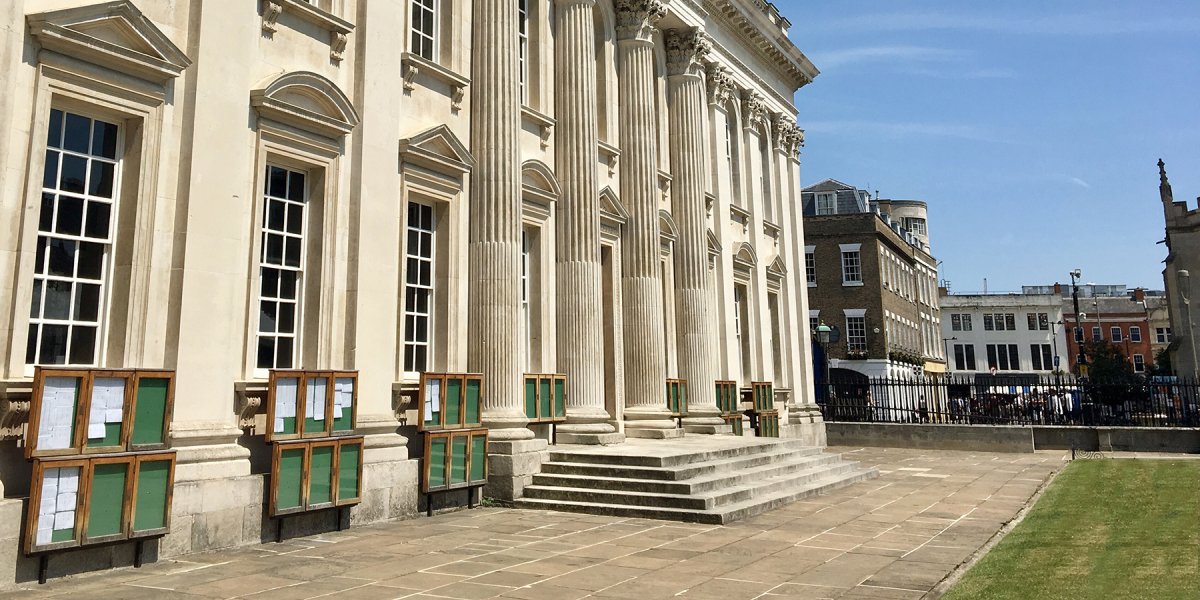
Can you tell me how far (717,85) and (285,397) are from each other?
59.6 ft

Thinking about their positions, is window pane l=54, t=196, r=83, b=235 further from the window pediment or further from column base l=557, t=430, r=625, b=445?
column base l=557, t=430, r=625, b=445

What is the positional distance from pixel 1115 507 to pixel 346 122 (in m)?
12.9

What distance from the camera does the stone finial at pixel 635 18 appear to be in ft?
65.2

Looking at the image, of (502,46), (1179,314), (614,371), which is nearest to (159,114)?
(502,46)

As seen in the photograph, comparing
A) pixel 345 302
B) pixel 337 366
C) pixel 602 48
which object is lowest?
pixel 337 366

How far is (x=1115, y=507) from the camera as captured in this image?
486 inches

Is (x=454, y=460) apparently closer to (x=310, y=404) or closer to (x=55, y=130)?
(x=310, y=404)

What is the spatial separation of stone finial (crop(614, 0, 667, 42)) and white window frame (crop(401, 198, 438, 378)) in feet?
28.7

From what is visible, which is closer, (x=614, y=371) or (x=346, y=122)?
(x=346, y=122)

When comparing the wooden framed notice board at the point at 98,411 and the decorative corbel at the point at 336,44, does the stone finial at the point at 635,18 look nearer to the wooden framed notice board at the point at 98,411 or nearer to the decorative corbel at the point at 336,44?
the decorative corbel at the point at 336,44

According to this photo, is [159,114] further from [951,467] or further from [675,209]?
[951,467]

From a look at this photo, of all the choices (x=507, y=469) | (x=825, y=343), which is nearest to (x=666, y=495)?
(x=507, y=469)

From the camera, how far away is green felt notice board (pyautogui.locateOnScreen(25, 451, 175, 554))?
7.34 metres

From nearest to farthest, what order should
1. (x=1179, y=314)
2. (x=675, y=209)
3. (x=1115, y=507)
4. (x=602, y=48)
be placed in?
(x=1115, y=507)
(x=602, y=48)
(x=675, y=209)
(x=1179, y=314)
